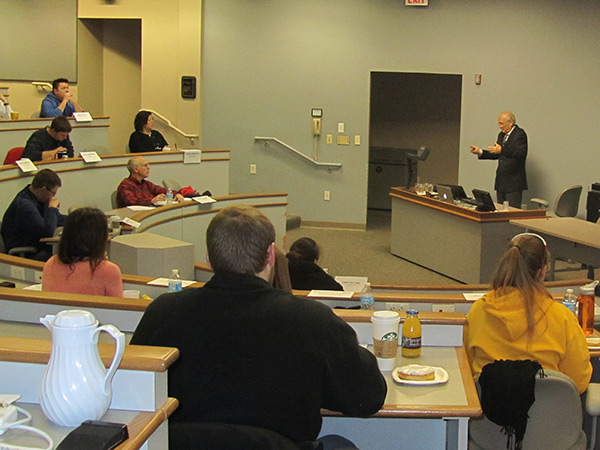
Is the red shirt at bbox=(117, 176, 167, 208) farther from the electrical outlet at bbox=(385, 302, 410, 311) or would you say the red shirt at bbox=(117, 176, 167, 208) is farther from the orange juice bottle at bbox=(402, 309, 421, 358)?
the orange juice bottle at bbox=(402, 309, 421, 358)

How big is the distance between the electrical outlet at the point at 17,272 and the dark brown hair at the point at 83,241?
644 millimetres

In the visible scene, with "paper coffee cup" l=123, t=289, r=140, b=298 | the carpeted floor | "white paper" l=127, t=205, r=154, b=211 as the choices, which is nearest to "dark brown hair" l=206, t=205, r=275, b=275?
"paper coffee cup" l=123, t=289, r=140, b=298

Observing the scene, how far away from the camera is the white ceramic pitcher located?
1.79m

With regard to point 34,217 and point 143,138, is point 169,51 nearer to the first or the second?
point 143,138

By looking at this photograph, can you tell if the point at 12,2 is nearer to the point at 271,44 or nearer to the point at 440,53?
the point at 271,44

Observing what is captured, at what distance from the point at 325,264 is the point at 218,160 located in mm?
1996

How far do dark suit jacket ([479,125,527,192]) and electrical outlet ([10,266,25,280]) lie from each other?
6.03 metres

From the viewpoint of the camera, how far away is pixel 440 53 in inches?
411

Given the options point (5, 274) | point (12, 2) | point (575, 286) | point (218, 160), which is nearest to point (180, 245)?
point (5, 274)

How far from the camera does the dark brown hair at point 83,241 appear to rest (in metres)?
4.10

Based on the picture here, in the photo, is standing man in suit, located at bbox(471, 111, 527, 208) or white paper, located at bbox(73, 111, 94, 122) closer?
standing man in suit, located at bbox(471, 111, 527, 208)

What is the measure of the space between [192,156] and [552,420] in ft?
23.2

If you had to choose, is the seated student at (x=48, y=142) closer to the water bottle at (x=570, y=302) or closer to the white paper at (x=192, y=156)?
the white paper at (x=192, y=156)

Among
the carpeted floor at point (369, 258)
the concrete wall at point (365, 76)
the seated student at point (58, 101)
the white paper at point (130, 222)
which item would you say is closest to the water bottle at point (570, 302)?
the white paper at point (130, 222)
